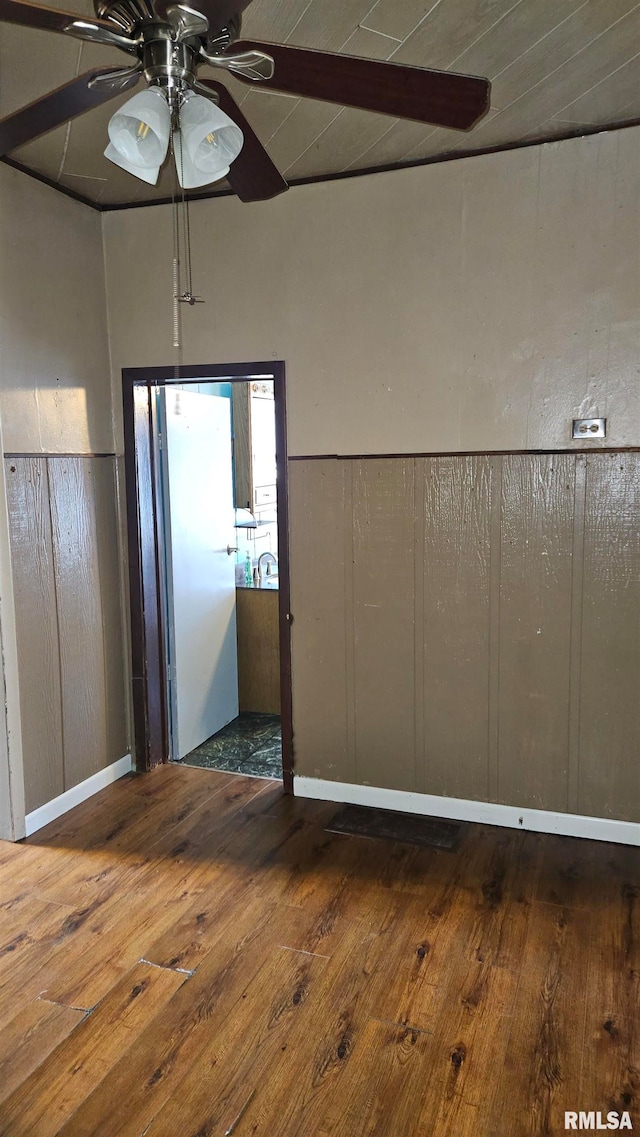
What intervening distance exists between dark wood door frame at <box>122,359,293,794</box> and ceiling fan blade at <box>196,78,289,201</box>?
128cm

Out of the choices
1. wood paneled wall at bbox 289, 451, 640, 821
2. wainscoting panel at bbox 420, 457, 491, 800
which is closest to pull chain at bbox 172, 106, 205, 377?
wood paneled wall at bbox 289, 451, 640, 821

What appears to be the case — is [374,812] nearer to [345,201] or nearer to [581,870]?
[581,870]

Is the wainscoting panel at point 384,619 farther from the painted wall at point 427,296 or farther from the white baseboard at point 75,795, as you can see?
the white baseboard at point 75,795

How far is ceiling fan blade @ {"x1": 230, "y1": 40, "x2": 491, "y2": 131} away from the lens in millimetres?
1453

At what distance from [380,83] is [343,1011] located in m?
2.31

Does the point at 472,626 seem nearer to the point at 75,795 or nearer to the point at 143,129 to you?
the point at 75,795

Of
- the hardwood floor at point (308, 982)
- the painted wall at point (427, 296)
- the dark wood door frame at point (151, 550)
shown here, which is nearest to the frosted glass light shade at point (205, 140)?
the painted wall at point (427, 296)

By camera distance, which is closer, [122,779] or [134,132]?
[134,132]

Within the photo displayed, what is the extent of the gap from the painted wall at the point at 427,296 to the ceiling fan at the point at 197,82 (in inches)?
54.0

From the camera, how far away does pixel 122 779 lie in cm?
374

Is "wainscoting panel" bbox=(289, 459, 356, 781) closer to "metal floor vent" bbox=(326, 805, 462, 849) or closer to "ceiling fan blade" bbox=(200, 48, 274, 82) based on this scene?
"metal floor vent" bbox=(326, 805, 462, 849)

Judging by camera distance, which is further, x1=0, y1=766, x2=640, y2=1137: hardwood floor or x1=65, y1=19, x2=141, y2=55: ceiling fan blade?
x1=0, y1=766, x2=640, y2=1137: hardwood floor

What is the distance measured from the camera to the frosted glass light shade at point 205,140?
1541 millimetres

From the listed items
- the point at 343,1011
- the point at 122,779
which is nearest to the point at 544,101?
the point at 343,1011
